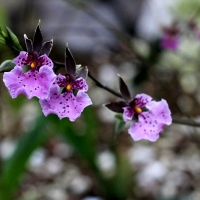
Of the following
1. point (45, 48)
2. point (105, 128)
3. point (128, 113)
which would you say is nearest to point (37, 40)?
point (45, 48)

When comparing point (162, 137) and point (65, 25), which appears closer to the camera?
point (162, 137)

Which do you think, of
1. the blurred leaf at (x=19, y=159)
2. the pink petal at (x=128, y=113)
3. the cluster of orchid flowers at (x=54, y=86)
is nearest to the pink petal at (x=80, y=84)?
the cluster of orchid flowers at (x=54, y=86)

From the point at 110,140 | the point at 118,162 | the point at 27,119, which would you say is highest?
the point at 118,162

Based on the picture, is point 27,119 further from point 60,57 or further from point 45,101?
point 45,101

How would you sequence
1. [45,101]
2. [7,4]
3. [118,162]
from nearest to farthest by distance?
1. [45,101]
2. [118,162]
3. [7,4]

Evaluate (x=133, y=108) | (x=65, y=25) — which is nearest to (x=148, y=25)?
(x=65, y=25)

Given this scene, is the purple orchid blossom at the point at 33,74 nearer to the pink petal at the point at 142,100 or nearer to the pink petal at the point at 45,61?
the pink petal at the point at 45,61
